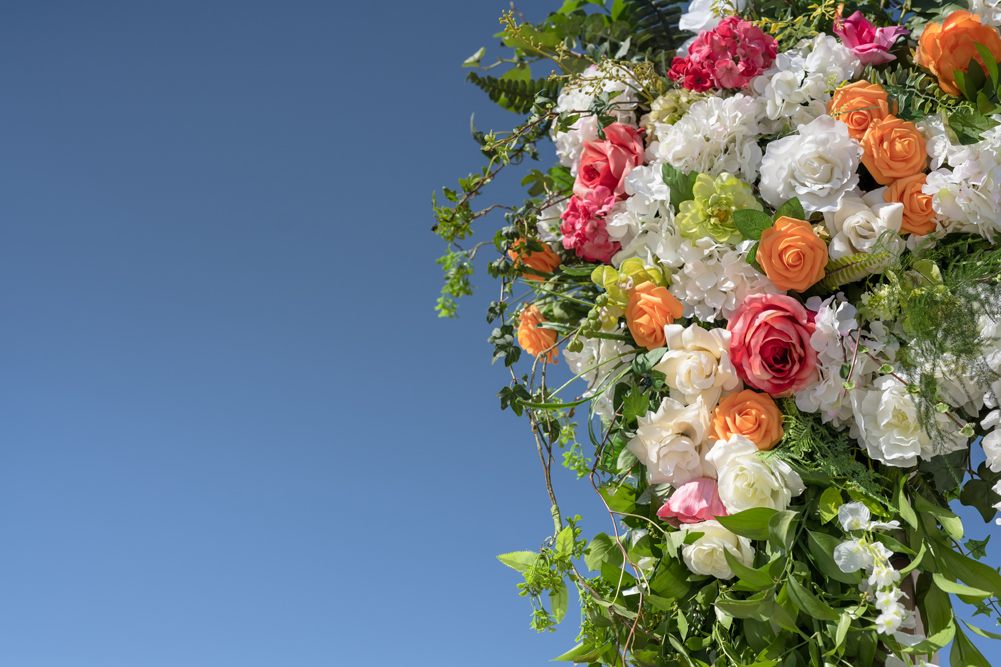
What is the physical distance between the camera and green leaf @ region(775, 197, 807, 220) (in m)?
0.94

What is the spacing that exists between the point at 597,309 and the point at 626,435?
190 millimetres

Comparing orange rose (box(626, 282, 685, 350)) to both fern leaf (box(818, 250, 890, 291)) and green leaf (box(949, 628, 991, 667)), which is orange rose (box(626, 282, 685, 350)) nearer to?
fern leaf (box(818, 250, 890, 291))

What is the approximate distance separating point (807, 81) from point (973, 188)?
26 cm

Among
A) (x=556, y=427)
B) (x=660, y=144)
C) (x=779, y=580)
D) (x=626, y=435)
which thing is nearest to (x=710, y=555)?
(x=779, y=580)

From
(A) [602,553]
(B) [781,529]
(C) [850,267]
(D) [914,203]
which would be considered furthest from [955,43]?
(A) [602,553]

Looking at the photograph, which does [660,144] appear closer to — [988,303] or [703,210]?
[703,210]

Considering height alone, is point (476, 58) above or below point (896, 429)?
above

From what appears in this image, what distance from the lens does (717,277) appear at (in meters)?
1.00

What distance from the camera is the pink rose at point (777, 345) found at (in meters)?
0.91

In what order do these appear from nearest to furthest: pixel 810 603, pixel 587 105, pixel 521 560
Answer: pixel 810 603, pixel 521 560, pixel 587 105

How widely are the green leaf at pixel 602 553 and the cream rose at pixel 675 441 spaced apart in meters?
0.12

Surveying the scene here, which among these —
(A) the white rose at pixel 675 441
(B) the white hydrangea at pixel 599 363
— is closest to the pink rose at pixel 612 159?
(B) the white hydrangea at pixel 599 363

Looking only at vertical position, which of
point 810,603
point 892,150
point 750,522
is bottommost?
point 810,603

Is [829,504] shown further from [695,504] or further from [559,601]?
[559,601]
